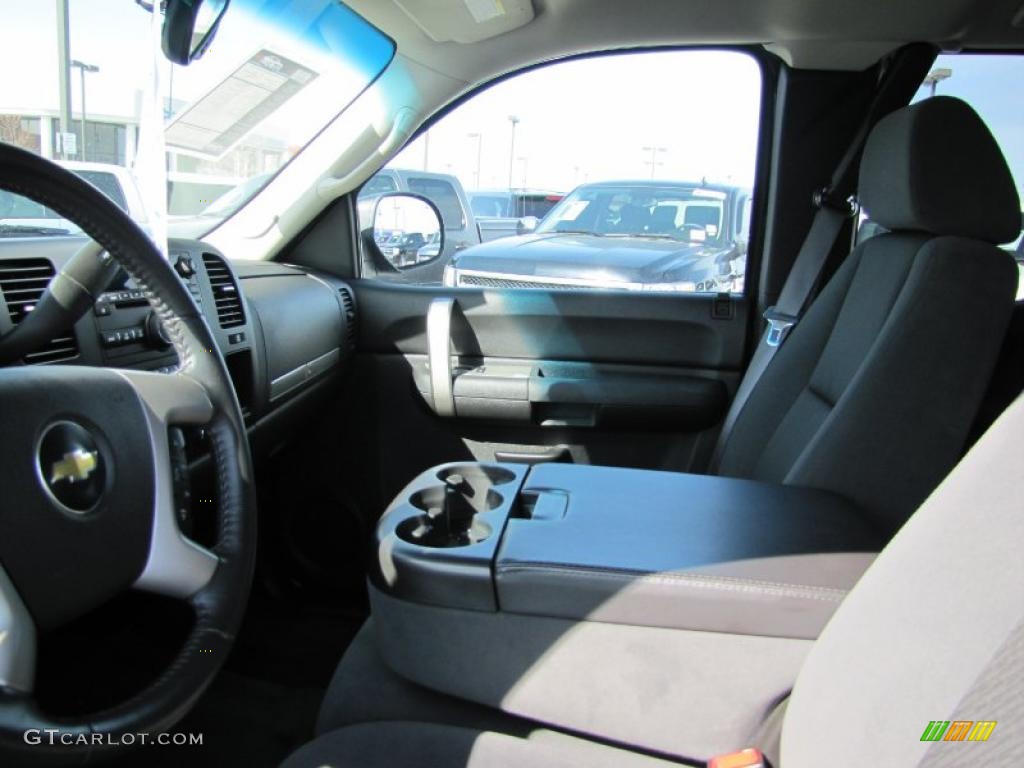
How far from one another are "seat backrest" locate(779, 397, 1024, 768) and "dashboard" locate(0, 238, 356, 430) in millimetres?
983

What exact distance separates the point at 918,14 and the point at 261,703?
7.39ft

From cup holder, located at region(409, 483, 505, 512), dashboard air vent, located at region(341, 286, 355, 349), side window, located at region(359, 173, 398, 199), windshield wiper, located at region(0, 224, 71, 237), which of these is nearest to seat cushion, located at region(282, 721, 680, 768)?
cup holder, located at region(409, 483, 505, 512)

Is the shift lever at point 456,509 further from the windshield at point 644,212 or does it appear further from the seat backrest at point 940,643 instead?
the windshield at point 644,212

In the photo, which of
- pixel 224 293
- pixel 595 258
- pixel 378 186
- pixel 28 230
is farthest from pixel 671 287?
pixel 28 230

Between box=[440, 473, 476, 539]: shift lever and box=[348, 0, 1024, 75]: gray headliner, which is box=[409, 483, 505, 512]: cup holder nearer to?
box=[440, 473, 476, 539]: shift lever

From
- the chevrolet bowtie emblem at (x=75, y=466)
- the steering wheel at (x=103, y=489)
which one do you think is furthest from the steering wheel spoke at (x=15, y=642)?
the chevrolet bowtie emblem at (x=75, y=466)

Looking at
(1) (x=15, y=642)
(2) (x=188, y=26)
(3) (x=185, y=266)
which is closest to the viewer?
(1) (x=15, y=642)

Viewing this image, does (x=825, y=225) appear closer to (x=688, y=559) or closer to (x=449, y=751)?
(x=688, y=559)

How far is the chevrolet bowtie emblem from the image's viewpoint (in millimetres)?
809

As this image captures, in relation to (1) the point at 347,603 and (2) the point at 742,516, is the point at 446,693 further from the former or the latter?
(1) the point at 347,603

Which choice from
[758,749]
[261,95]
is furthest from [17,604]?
[261,95]

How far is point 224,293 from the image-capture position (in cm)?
191

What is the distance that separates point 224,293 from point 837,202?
1590 millimetres

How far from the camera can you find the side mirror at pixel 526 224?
3295 mm
